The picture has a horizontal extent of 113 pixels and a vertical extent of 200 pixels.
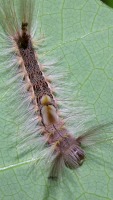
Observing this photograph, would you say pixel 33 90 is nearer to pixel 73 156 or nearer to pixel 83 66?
pixel 83 66

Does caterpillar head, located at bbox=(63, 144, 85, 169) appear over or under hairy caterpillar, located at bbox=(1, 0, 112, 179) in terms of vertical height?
under

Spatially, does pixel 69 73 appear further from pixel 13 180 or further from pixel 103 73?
pixel 13 180

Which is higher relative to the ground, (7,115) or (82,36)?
(82,36)

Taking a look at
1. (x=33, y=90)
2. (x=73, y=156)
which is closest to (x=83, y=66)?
→ (x=33, y=90)

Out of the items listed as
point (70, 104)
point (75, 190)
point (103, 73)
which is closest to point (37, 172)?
point (75, 190)
